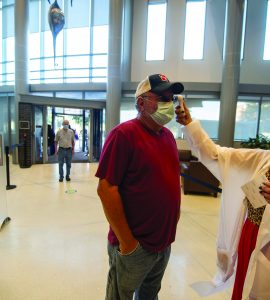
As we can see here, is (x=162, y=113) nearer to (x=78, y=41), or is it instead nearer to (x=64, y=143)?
(x=64, y=143)

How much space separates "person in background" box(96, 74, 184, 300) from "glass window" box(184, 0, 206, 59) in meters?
8.46

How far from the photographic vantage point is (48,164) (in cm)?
813

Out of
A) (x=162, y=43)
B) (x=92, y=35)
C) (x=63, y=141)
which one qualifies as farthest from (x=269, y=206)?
(x=92, y=35)

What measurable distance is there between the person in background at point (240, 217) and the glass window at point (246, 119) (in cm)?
790

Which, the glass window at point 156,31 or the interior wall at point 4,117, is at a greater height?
the glass window at point 156,31

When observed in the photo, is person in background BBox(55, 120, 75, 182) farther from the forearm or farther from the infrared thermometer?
the forearm

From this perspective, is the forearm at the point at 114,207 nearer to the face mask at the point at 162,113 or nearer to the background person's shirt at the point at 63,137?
the face mask at the point at 162,113

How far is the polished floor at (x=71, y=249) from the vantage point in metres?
2.04

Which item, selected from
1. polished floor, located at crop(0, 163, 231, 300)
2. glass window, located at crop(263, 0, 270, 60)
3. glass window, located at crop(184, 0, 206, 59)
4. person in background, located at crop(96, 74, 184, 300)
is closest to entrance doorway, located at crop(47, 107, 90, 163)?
glass window, located at crop(184, 0, 206, 59)

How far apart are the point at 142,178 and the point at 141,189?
0.05 m

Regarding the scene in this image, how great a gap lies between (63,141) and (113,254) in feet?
16.1

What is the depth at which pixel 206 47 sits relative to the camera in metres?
8.67

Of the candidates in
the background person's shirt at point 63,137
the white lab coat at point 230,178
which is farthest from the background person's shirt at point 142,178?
the background person's shirt at point 63,137

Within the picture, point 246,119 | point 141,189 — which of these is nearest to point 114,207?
point 141,189
